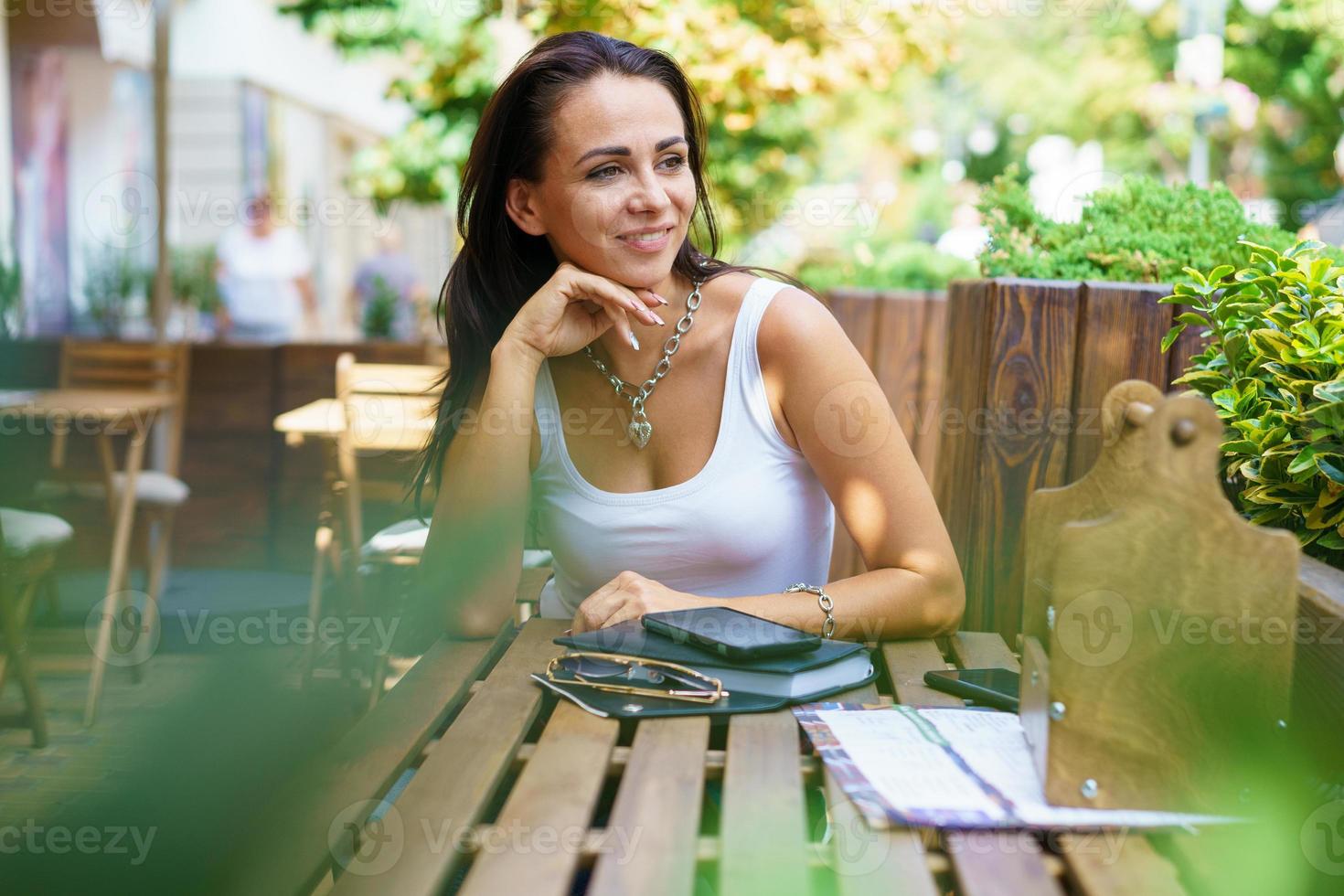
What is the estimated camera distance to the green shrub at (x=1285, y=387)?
5.61ft

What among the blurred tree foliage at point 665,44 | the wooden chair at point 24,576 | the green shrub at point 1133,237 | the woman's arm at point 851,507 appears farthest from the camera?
the blurred tree foliage at point 665,44

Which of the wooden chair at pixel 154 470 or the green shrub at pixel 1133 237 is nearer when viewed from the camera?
the green shrub at pixel 1133 237

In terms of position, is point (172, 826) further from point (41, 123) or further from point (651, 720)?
point (41, 123)

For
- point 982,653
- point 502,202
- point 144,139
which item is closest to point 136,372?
point 502,202

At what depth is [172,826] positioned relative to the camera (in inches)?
42.6

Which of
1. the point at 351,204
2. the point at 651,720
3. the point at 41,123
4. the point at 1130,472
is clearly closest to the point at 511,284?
the point at 651,720

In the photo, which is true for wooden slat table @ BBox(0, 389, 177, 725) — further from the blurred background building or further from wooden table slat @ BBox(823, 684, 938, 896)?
wooden table slat @ BBox(823, 684, 938, 896)

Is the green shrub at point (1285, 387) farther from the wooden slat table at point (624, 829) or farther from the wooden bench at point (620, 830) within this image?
the wooden slat table at point (624, 829)

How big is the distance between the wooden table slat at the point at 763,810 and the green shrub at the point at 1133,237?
5.60ft

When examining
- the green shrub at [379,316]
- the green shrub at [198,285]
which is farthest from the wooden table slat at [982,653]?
the green shrub at [198,285]

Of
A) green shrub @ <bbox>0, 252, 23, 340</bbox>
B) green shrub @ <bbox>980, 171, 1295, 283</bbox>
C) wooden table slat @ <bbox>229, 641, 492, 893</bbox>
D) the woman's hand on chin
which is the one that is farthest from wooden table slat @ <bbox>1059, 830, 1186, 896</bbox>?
green shrub @ <bbox>0, 252, 23, 340</bbox>

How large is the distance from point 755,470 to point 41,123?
10372mm

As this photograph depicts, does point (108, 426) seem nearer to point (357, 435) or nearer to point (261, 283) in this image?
point (357, 435)

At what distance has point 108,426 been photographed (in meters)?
4.63
